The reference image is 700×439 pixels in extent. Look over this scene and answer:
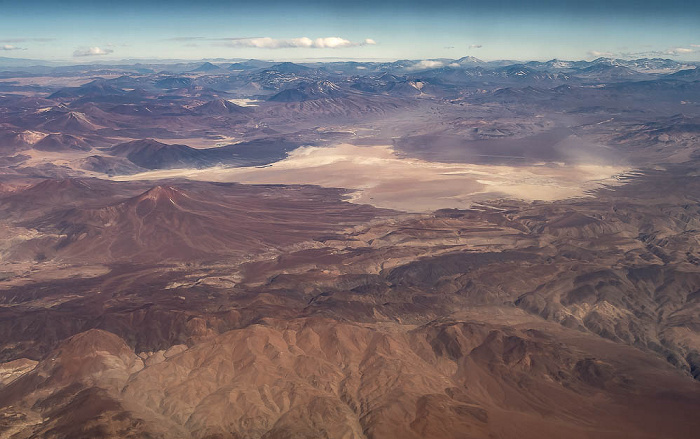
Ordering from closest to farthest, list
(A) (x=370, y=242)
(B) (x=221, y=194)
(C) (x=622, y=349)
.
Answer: (C) (x=622, y=349)
(A) (x=370, y=242)
(B) (x=221, y=194)

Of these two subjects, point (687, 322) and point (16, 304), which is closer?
point (687, 322)

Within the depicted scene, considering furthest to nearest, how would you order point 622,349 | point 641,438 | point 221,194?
point 221,194, point 622,349, point 641,438

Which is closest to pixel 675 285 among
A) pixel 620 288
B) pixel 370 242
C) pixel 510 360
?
pixel 620 288

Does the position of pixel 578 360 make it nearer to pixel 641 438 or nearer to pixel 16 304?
pixel 641 438

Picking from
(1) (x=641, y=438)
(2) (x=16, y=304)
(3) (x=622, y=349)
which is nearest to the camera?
(1) (x=641, y=438)

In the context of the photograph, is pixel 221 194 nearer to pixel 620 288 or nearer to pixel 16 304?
pixel 16 304

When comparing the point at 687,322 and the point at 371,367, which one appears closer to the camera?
the point at 371,367

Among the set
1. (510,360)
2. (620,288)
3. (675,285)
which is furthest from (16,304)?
Result: (675,285)

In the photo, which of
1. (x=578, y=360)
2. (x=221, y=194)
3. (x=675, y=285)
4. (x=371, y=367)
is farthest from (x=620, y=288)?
(x=221, y=194)

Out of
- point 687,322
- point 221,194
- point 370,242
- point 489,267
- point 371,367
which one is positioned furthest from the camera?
point 221,194
